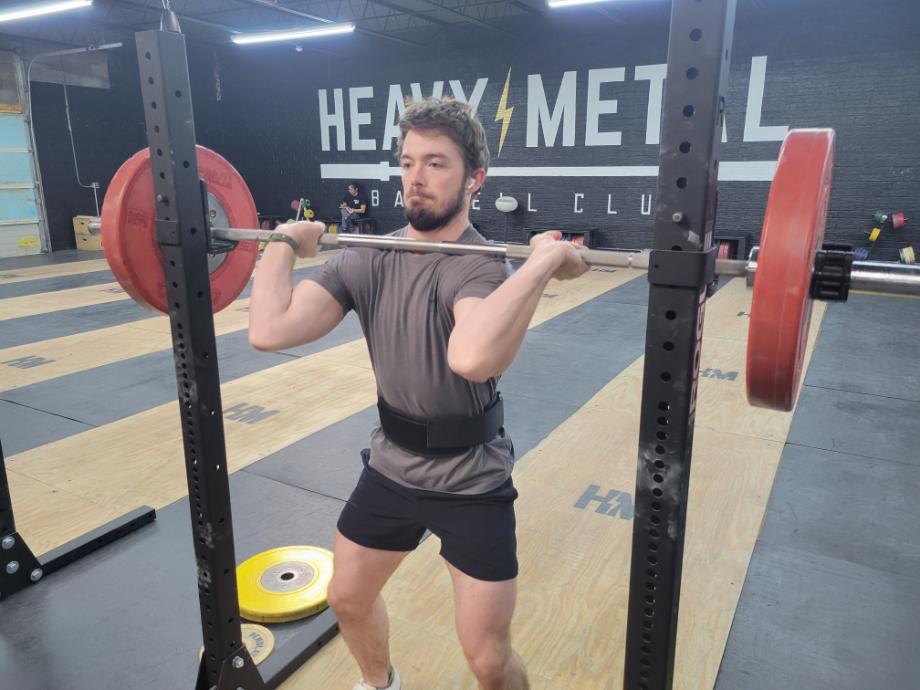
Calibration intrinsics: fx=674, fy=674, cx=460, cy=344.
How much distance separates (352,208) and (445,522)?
28.2 ft

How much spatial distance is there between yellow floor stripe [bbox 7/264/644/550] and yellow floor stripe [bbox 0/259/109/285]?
4744 millimetres

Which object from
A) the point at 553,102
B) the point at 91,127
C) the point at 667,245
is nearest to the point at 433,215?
the point at 667,245

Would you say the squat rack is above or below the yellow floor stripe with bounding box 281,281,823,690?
above

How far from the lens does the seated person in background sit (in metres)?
9.10

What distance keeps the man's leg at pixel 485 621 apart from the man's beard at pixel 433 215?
24.6 inches

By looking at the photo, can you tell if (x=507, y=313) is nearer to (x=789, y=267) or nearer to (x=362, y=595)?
(x=789, y=267)

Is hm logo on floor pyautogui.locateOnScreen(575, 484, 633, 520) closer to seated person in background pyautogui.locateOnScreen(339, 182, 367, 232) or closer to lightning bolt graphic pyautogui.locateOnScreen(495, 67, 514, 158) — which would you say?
lightning bolt graphic pyautogui.locateOnScreen(495, 67, 514, 158)

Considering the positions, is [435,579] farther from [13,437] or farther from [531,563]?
[13,437]

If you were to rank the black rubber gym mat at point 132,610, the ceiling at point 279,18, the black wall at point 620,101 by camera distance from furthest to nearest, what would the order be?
the ceiling at point 279,18, the black wall at point 620,101, the black rubber gym mat at point 132,610

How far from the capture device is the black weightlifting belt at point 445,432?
1.22m

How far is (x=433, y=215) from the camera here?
4.03ft

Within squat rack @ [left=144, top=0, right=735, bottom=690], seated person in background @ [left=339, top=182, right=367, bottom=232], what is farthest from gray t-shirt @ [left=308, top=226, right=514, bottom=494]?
seated person in background @ [left=339, top=182, right=367, bottom=232]

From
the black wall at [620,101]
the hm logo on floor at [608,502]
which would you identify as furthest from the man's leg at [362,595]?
the black wall at [620,101]

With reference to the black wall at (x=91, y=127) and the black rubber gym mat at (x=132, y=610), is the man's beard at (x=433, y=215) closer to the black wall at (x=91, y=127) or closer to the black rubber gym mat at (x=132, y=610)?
the black rubber gym mat at (x=132, y=610)
